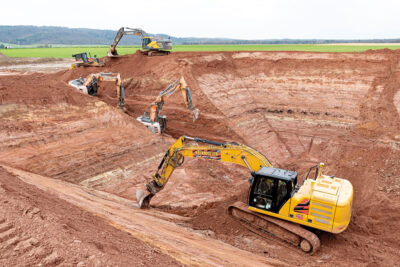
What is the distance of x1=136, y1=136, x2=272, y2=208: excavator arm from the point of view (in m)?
9.80

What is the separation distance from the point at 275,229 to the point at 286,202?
1.04 meters

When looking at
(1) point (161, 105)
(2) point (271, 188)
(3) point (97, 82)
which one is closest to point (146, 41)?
(3) point (97, 82)

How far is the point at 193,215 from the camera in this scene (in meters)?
11.3

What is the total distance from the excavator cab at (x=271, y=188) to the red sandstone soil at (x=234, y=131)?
1.24 m

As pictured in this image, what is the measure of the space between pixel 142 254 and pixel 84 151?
9.96 meters

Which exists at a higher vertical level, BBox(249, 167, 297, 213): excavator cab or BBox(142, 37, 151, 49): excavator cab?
BBox(142, 37, 151, 49): excavator cab

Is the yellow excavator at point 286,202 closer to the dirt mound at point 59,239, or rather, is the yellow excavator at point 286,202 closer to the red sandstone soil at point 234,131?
the red sandstone soil at point 234,131

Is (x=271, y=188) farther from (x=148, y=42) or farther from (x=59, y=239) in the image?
(x=148, y=42)

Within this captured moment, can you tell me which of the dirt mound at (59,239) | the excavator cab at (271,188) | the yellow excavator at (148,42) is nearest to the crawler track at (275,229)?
the excavator cab at (271,188)

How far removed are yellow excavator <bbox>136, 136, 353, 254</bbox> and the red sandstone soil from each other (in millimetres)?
483

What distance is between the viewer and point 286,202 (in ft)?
29.9

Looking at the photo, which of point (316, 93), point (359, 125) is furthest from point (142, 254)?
point (316, 93)

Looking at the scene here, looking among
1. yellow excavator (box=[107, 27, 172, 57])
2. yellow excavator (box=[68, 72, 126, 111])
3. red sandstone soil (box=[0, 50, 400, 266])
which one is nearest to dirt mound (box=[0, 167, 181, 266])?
red sandstone soil (box=[0, 50, 400, 266])

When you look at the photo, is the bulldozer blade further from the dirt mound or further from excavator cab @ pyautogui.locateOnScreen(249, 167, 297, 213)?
excavator cab @ pyautogui.locateOnScreen(249, 167, 297, 213)
